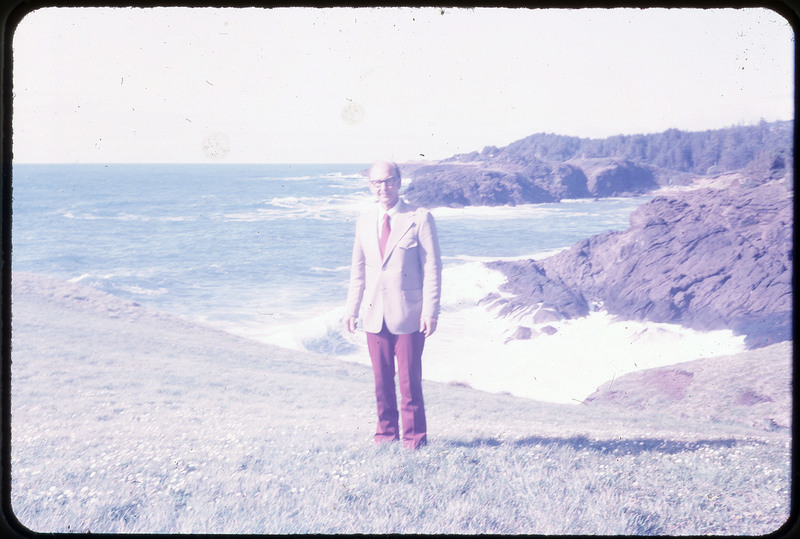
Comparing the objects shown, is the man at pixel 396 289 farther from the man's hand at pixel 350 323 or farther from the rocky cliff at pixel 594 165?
the rocky cliff at pixel 594 165

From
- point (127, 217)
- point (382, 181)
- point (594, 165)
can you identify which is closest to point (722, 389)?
point (594, 165)

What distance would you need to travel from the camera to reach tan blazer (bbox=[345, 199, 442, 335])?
3438 mm

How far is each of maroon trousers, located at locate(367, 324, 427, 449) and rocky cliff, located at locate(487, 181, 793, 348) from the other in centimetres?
95

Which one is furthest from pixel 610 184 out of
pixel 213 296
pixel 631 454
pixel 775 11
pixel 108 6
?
pixel 108 6

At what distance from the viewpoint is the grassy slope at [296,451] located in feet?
10.9

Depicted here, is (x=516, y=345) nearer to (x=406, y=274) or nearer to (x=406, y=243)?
(x=406, y=274)

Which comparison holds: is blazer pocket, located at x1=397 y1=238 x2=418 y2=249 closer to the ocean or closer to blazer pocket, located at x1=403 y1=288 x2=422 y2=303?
blazer pocket, located at x1=403 y1=288 x2=422 y2=303

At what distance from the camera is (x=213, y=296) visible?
13.1 feet

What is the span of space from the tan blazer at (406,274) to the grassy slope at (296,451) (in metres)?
0.63

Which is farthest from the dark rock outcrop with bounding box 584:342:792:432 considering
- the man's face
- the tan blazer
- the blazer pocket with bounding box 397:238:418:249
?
the man's face

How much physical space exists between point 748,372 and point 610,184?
1.67 metres

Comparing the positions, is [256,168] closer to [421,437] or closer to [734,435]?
[421,437]

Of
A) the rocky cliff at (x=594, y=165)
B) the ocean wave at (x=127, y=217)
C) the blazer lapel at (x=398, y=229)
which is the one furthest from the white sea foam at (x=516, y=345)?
the ocean wave at (x=127, y=217)

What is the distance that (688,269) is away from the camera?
4004mm
